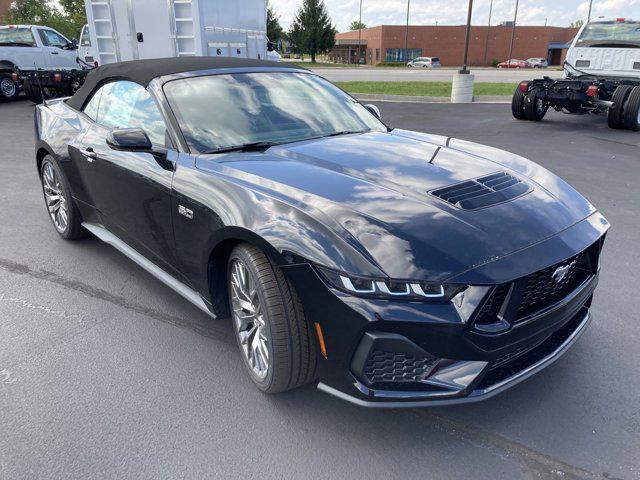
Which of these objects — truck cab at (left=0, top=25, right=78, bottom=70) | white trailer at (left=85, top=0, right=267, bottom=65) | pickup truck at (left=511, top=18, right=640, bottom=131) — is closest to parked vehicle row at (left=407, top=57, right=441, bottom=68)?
truck cab at (left=0, top=25, right=78, bottom=70)

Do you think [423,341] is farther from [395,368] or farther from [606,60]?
[606,60]

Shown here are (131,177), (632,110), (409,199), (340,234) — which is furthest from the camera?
(632,110)

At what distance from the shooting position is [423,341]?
202 centimetres

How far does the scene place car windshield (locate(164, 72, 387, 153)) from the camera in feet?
10.3

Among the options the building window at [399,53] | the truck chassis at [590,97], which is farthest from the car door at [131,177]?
the building window at [399,53]

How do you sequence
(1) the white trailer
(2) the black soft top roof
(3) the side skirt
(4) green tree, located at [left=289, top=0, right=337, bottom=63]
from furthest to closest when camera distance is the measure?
(4) green tree, located at [left=289, top=0, right=337, bottom=63] < (1) the white trailer < (2) the black soft top roof < (3) the side skirt

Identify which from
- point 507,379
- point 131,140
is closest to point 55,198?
point 131,140

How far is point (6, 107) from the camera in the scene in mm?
15461

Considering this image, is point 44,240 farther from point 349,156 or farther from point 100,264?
point 349,156

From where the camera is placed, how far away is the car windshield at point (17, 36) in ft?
52.6

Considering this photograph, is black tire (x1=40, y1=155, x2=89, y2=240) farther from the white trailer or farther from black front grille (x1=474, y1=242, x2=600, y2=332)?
the white trailer

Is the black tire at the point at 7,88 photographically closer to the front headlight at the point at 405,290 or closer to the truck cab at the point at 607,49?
the truck cab at the point at 607,49

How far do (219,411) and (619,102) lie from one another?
36.4 feet

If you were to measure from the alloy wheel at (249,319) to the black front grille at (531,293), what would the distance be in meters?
1.02
